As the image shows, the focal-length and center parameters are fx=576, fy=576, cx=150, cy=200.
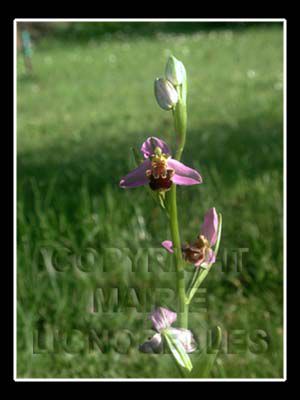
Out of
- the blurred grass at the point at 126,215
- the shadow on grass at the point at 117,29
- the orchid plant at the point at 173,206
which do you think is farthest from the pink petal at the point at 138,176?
the shadow on grass at the point at 117,29

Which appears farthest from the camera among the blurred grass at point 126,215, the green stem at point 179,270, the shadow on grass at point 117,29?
the shadow on grass at point 117,29

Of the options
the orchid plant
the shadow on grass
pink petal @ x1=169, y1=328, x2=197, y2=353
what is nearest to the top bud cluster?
the orchid plant

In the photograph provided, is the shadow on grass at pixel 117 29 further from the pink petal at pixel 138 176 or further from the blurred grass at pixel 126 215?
the pink petal at pixel 138 176

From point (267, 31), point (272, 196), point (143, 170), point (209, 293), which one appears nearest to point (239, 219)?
point (272, 196)

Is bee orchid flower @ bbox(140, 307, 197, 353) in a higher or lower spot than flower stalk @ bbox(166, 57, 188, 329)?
lower

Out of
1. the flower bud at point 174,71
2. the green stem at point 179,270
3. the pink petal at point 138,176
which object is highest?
the flower bud at point 174,71

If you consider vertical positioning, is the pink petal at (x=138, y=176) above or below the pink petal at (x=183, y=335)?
above

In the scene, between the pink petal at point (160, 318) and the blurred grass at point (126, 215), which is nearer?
the pink petal at point (160, 318)

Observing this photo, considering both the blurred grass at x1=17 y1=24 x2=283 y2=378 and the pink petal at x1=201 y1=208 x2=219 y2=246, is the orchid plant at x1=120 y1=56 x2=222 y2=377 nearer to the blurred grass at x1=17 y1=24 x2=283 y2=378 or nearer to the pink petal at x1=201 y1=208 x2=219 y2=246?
the pink petal at x1=201 y1=208 x2=219 y2=246
